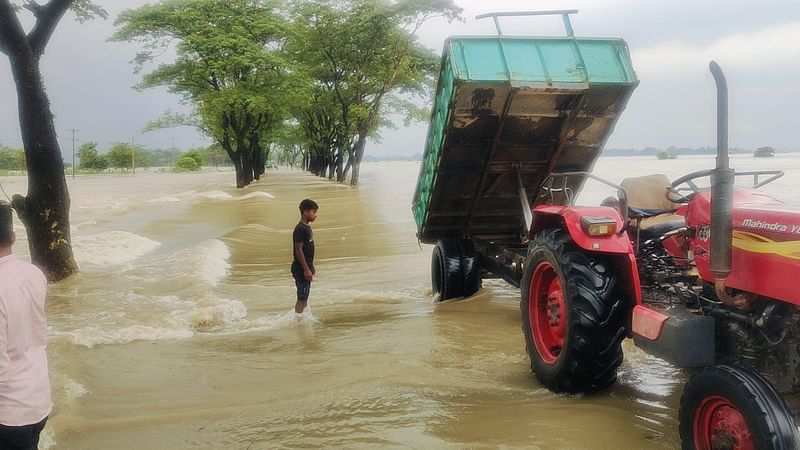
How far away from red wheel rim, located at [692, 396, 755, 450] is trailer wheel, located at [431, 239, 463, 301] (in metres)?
4.60

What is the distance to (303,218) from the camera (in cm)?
712

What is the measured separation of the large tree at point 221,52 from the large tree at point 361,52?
1857mm

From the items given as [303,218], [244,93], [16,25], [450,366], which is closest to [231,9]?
[244,93]

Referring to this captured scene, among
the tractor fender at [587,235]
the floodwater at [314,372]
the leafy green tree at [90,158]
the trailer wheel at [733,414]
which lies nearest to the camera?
the trailer wheel at [733,414]

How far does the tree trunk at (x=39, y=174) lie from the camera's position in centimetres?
999

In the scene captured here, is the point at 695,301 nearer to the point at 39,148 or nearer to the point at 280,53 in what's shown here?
the point at 39,148

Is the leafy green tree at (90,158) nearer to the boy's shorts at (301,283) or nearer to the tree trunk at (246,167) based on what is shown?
the tree trunk at (246,167)

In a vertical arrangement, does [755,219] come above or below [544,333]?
above

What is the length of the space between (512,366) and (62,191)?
8.13 meters

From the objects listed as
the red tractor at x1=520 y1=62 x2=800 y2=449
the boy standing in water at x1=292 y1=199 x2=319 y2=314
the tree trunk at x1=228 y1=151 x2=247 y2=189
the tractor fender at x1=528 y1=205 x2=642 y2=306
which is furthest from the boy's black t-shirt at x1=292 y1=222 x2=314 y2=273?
the tree trunk at x1=228 y1=151 x2=247 y2=189

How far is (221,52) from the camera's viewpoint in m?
31.0

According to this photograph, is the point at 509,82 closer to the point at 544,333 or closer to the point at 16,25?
the point at 544,333

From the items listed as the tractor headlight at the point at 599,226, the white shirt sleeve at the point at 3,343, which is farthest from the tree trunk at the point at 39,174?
the tractor headlight at the point at 599,226

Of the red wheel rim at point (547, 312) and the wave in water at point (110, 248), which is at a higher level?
the red wheel rim at point (547, 312)
